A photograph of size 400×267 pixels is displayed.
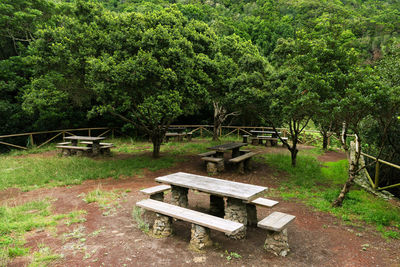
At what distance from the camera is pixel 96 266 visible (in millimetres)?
3271

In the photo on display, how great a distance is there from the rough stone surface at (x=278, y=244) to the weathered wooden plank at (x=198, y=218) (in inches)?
25.0

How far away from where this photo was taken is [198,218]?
12.1 ft

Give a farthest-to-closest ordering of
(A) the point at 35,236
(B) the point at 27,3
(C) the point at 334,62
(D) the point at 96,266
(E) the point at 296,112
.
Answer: (B) the point at 27,3, (E) the point at 296,112, (C) the point at 334,62, (A) the point at 35,236, (D) the point at 96,266

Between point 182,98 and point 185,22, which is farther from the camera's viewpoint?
point 185,22

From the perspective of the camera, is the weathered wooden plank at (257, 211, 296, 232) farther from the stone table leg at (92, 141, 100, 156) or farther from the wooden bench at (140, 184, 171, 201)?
the stone table leg at (92, 141, 100, 156)

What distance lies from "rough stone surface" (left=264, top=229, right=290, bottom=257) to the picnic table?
56cm

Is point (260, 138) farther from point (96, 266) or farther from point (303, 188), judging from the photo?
point (96, 266)

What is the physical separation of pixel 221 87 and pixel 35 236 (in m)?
7.79

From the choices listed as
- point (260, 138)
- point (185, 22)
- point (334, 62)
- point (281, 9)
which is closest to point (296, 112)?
point (334, 62)

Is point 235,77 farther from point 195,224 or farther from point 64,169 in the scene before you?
point 64,169

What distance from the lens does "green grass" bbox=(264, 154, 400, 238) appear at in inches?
197

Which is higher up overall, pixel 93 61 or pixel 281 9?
pixel 281 9

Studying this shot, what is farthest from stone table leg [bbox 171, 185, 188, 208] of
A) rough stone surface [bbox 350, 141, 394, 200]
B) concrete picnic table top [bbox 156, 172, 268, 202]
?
rough stone surface [bbox 350, 141, 394, 200]

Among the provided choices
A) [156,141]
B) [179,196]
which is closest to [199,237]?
[179,196]
